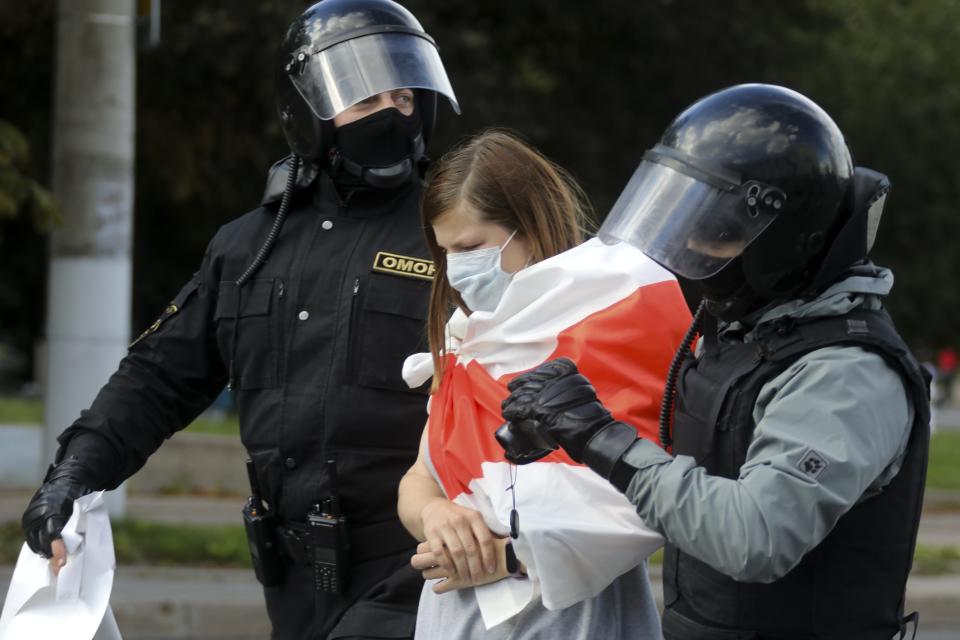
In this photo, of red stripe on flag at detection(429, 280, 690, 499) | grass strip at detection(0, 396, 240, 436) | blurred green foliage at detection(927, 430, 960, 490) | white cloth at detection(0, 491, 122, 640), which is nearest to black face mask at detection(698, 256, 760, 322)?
red stripe on flag at detection(429, 280, 690, 499)

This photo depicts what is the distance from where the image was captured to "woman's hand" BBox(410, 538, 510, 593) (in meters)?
2.49

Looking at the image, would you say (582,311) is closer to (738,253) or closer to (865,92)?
(738,253)

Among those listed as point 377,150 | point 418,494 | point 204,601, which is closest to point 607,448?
point 418,494

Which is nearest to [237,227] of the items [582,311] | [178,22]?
[582,311]

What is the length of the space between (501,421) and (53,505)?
1148mm

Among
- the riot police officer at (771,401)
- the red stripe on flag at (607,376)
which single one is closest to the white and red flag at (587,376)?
the red stripe on flag at (607,376)

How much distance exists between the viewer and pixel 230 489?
12000 millimetres

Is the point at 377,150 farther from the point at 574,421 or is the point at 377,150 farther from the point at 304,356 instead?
the point at 574,421

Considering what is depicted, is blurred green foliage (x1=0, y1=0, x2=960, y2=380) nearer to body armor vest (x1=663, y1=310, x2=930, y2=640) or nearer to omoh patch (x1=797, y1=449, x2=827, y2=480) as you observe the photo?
body armor vest (x1=663, y1=310, x2=930, y2=640)

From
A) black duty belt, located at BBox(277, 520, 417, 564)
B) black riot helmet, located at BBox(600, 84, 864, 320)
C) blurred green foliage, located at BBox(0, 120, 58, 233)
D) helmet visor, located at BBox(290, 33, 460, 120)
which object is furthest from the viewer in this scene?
blurred green foliage, located at BBox(0, 120, 58, 233)

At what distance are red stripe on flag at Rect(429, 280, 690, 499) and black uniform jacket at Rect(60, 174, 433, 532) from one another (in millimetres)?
639

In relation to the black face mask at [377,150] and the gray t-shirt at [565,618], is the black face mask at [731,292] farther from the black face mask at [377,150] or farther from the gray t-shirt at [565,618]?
the black face mask at [377,150]

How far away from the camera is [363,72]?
11.2ft

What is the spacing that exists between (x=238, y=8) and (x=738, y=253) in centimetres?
925
